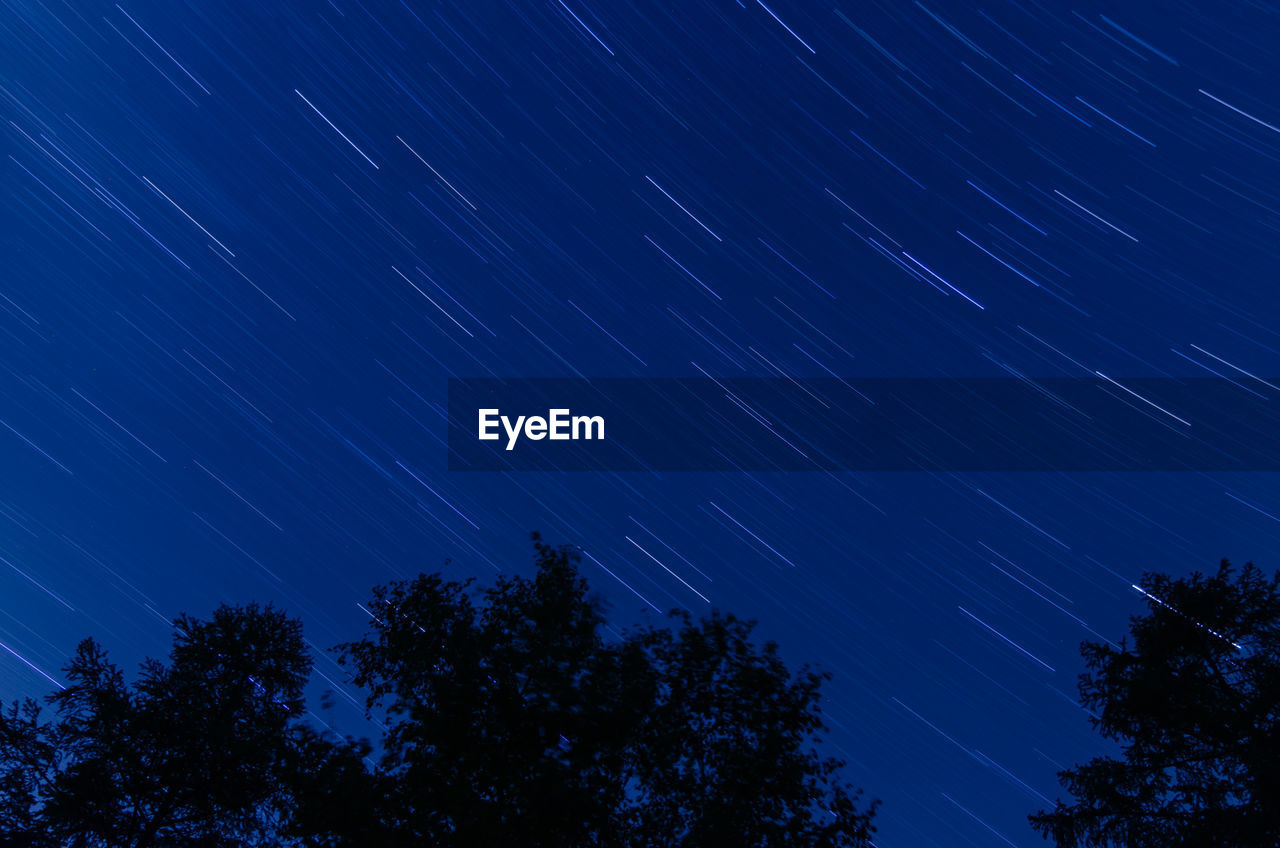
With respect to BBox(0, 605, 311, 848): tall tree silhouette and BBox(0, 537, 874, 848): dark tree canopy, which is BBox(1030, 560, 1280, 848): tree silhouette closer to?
BBox(0, 537, 874, 848): dark tree canopy

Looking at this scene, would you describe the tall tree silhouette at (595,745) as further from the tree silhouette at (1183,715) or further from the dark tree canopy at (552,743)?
the tree silhouette at (1183,715)

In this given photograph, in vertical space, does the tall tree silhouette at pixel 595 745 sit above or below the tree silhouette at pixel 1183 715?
below

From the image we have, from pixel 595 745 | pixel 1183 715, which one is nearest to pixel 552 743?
pixel 595 745

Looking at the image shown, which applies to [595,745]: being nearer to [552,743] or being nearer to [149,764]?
[552,743]

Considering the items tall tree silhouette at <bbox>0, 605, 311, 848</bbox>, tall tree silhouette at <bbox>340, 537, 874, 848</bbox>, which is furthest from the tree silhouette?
tall tree silhouette at <bbox>0, 605, 311, 848</bbox>

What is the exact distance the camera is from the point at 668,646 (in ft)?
48.9

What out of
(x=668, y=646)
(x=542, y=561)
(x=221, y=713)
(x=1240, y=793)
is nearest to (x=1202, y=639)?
(x=1240, y=793)

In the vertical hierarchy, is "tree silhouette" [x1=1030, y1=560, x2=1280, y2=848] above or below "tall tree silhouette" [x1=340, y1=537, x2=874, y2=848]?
above

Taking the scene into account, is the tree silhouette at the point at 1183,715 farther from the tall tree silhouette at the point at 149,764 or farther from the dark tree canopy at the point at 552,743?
the tall tree silhouette at the point at 149,764

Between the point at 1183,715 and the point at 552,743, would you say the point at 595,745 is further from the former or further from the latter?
the point at 1183,715

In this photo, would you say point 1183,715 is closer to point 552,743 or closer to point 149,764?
point 552,743

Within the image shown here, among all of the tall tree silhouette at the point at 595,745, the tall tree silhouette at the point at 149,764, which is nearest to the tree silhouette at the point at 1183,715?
the tall tree silhouette at the point at 595,745

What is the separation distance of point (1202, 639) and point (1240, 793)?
133 inches

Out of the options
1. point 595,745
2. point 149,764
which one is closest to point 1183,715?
point 595,745
